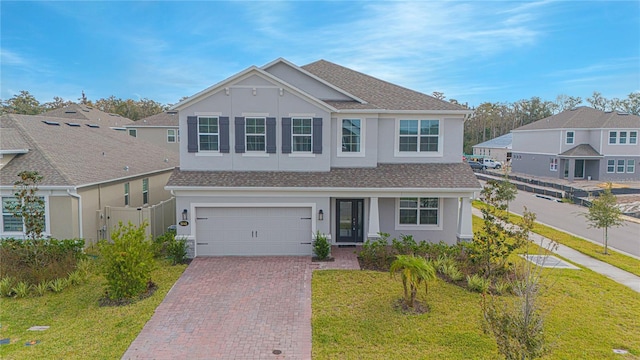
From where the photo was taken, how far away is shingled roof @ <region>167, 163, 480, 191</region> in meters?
13.5

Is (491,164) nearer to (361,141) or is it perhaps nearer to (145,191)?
(361,141)

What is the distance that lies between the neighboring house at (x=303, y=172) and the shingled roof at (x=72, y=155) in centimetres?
431

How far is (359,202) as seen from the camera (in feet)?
50.0

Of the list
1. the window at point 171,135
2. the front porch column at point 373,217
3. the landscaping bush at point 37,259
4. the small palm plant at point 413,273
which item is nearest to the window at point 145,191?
the landscaping bush at point 37,259

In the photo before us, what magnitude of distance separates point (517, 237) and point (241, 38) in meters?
16.4

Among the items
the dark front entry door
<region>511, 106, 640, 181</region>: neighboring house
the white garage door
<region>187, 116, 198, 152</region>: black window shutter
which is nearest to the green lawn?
the white garage door

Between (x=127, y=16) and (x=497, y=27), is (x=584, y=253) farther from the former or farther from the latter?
(x=127, y=16)

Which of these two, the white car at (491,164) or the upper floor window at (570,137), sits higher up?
the upper floor window at (570,137)

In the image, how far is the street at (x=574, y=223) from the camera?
18.1 meters

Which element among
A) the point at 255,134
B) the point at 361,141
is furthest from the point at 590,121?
the point at 255,134

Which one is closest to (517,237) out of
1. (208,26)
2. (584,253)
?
(584,253)

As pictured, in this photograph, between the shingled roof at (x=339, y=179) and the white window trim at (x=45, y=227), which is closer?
the white window trim at (x=45, y=227)

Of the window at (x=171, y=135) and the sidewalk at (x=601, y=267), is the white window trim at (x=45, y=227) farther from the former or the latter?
the window at (x=171, y=135)

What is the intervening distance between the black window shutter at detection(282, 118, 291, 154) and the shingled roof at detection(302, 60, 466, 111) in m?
2.25
